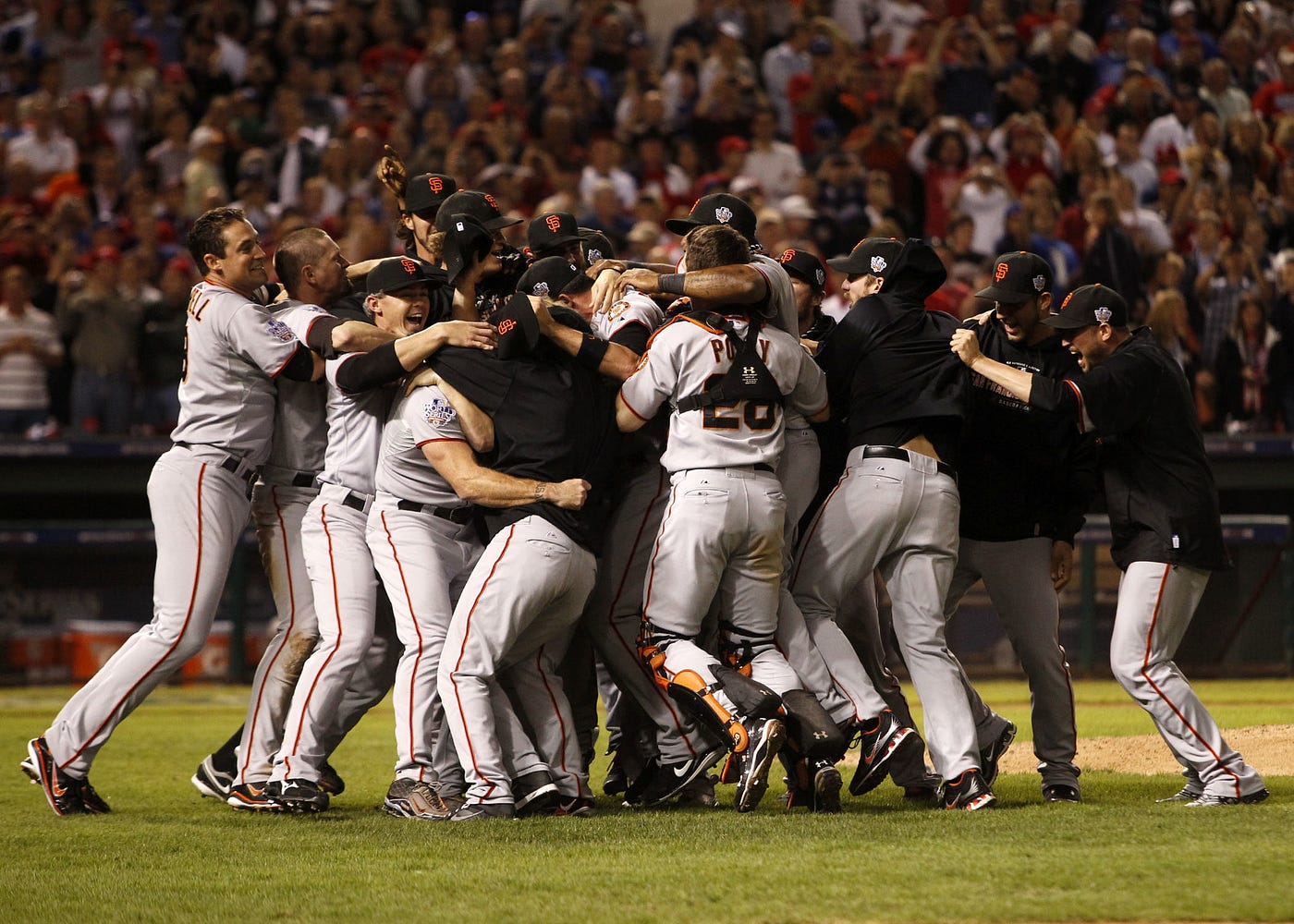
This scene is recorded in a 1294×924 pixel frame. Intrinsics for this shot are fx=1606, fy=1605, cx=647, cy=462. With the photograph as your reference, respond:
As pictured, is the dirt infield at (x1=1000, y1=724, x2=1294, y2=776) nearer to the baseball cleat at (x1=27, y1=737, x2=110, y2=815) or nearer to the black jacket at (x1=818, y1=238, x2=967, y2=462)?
the black jacket at (x1=818, y1=238, x2=967, y2=462)

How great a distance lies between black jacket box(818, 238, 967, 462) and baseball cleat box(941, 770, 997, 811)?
107 cm

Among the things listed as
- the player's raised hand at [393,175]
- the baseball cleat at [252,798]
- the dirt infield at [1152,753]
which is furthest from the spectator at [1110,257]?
the baseball cleat at [252,798]

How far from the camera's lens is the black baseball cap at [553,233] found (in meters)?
A: 5.86

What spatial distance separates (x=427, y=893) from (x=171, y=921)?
601mm

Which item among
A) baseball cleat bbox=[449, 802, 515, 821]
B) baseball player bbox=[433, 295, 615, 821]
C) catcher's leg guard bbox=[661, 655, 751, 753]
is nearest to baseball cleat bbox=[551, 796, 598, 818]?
baseball player bbox=[433, 295, 615, 821]

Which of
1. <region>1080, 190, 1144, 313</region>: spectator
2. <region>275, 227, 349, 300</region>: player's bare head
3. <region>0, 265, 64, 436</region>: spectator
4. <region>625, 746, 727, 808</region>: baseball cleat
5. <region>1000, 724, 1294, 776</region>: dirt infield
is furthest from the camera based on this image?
<region>1080, 190, 1144, 313</region>: spectator

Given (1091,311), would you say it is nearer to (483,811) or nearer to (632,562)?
(632,562)

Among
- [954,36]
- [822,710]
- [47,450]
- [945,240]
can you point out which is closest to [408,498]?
[822,710]

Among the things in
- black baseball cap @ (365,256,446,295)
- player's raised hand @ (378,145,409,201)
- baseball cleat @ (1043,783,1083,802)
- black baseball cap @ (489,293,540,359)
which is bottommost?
baseball cleat @ (1043,783,1083,802)

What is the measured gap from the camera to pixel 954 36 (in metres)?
14.3

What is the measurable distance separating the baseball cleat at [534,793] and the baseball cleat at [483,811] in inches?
1.4

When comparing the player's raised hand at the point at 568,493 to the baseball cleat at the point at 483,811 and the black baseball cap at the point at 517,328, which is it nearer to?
the black baseball cap at the point at 517,328

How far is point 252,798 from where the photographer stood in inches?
213

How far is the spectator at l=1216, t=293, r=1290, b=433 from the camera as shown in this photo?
11070 mm
